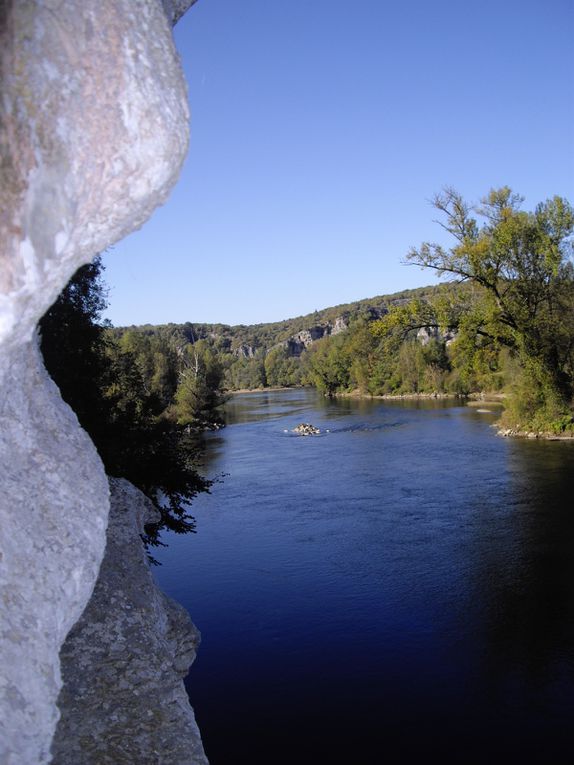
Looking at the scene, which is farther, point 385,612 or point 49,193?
point 385,612

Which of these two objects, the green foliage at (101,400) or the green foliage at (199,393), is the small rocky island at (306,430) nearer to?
the green foliage at (199,393)

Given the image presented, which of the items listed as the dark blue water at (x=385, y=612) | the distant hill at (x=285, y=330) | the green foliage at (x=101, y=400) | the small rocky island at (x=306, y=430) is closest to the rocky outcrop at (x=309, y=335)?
the distant hill at (x=285, y=330)

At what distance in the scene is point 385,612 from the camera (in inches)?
494

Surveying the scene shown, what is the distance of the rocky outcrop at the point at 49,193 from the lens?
2447mm

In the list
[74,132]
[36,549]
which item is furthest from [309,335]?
[74,132]

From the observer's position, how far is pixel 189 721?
5.46 meters

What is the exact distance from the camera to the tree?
28.2 metres

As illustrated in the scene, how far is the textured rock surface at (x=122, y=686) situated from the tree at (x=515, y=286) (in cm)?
2387

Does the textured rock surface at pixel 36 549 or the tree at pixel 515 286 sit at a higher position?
the tree at pixel 515 286

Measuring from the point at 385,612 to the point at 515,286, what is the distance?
20.9 m

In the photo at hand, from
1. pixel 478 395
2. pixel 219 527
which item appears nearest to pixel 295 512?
pixel 219 527

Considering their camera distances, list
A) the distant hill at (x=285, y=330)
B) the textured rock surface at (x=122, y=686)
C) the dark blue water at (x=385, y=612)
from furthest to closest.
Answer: the distant hill at (x=285, y=330)
the dark blue water at (x=385, y=612)
the textured rock surface at (x=122, y=686)

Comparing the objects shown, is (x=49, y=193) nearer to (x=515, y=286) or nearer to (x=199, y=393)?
(x=515, y=286)

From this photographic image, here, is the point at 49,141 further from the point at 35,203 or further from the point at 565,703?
the point at 565,703
